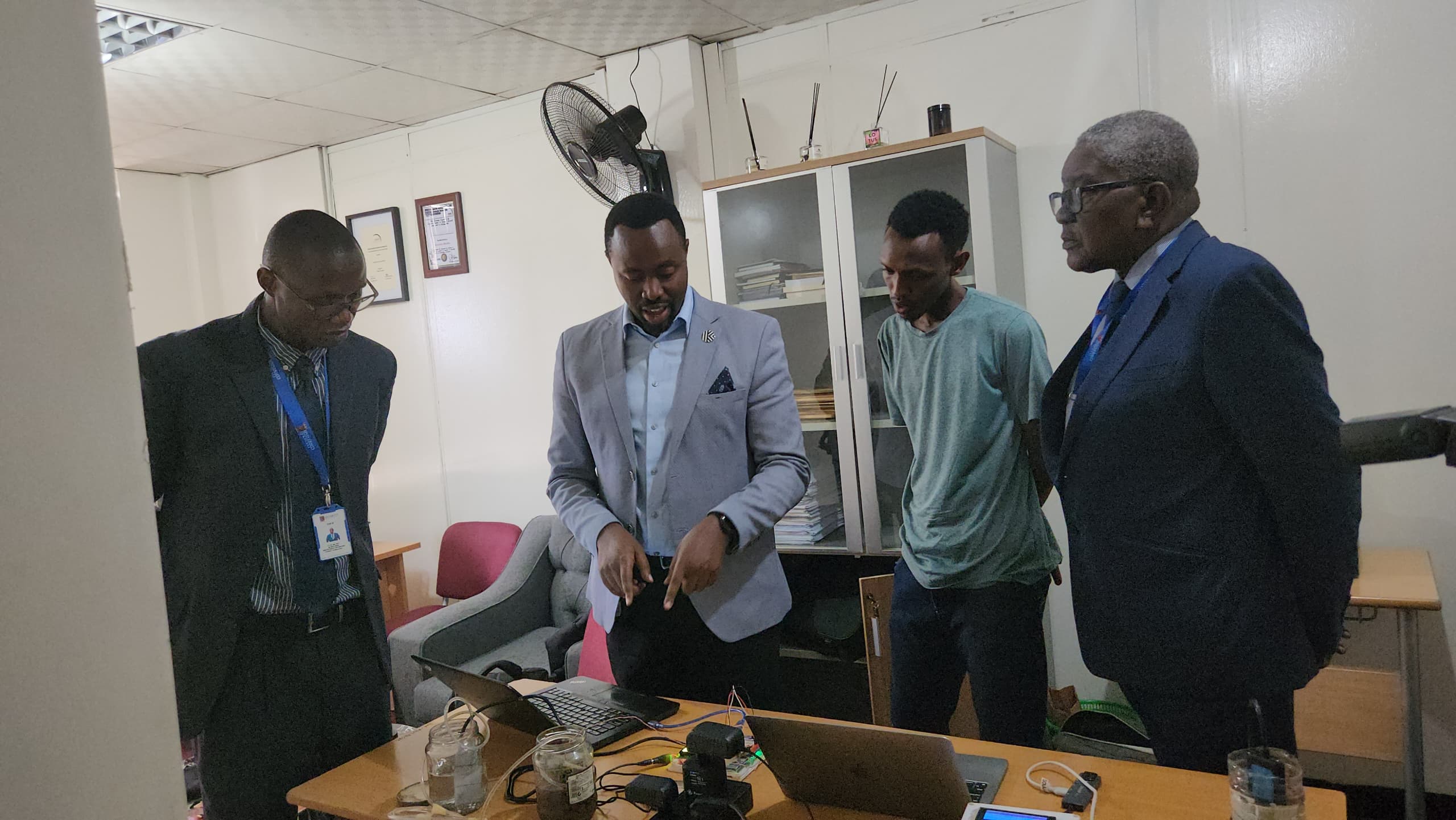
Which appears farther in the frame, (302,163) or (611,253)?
(302,163)

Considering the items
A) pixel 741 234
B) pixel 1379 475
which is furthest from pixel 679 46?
pixel 1379 475

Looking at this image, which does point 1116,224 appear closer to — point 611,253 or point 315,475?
point 611,253

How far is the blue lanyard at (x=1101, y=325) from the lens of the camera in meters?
1.44

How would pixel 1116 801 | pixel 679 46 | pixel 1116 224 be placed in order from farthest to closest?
pixel 679 46
pixel 1116 224
pixel 1116 801

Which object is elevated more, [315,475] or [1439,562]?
[315,475]

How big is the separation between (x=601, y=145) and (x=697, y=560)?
2.12 meters

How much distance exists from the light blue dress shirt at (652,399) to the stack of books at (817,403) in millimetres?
1290

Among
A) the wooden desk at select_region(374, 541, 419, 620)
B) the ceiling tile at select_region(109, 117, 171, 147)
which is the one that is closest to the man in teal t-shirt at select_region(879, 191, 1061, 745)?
the wooden desk at select_region(374, 541, 419, 620)

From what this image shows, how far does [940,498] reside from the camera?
2020mm

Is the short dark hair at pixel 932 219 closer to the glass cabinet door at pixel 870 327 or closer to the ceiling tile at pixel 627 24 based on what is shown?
the glass cabinet door at pixel 870 327

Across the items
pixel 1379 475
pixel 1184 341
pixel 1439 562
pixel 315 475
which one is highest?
pixel 1184 341

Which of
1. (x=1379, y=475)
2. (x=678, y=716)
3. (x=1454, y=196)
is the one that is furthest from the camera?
(x=1379, y=475)

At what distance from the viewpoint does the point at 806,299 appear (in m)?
3.05

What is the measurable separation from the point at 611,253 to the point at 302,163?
11.9 ft
